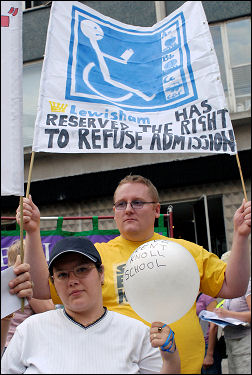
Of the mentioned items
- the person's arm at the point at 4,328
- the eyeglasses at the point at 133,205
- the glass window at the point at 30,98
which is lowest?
the person's arm at the point at 4,328

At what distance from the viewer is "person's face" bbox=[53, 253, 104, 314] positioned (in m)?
2.00

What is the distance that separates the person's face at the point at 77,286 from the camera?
2.00 meters

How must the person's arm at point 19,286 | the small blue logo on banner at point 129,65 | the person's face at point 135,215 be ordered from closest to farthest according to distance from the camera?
the person's arm at point 19,286, the person's face at point 135,215, the small blue logo on banner at point 129,65

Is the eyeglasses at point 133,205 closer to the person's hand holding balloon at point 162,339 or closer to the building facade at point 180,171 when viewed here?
the person's hand holding balloon at point 162,339

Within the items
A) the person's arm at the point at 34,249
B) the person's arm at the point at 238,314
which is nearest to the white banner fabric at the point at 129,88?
the person's arm at the point at 34,249

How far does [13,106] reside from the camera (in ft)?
6.40

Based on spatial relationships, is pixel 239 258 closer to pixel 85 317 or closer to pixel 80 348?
pixel 85 317

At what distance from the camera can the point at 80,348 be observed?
1848mm

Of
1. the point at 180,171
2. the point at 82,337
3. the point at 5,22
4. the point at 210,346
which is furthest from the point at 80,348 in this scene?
the point at 180,171

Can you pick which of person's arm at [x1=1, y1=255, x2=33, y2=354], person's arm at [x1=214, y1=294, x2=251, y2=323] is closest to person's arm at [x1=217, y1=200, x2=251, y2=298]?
person's arm at [x1=1, y1=255, x2=33, y2=354]

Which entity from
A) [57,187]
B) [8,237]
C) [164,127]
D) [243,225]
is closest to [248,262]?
[243,225]

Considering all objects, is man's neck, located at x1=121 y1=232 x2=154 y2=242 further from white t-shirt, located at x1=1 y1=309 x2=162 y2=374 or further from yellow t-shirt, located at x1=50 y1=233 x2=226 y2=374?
white t-shirt, located at x1=1 y1=309 x2=162 y2=374

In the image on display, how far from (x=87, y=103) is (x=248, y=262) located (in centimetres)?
145

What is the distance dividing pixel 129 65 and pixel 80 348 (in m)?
2.19
